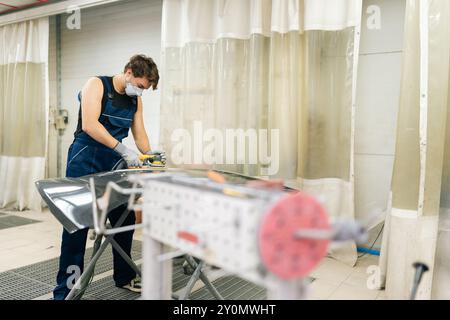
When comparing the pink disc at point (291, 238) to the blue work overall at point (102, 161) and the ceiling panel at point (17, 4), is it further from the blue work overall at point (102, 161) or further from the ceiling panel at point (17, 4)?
the ceiling panel at point (17, 4)

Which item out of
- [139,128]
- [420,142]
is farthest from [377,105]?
[139,128]

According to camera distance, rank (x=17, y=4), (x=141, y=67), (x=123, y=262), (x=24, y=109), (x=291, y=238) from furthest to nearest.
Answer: (x=24, y=109) < (x=17, y=4) < (x=123, y=262) < (x=141, y=67) < (x=291, y=238)

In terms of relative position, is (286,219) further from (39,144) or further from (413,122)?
(39,144)

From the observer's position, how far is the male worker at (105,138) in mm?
1771

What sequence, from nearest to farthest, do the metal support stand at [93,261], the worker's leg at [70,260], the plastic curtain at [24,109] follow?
the metal support stand at [93,261], the worker's leg at [70,260], the plastic curtain at [24,109]

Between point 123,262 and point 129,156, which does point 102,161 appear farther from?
point 123,262

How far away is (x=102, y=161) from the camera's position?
1.99 metres

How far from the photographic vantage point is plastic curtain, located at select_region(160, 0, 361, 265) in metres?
2.41

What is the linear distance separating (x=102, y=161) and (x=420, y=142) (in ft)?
5.38

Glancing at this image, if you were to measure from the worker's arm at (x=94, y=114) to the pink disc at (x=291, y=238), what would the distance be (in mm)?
Result: 1332

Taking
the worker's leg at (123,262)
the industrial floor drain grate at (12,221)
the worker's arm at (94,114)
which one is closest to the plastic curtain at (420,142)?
the worker's leg at (123,262)

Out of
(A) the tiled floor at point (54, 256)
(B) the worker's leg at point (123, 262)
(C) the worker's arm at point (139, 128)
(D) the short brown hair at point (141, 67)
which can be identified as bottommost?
(A) the tiled floor at point (54, 256)

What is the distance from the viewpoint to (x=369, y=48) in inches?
98.8

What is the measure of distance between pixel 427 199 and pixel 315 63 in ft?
3.61
